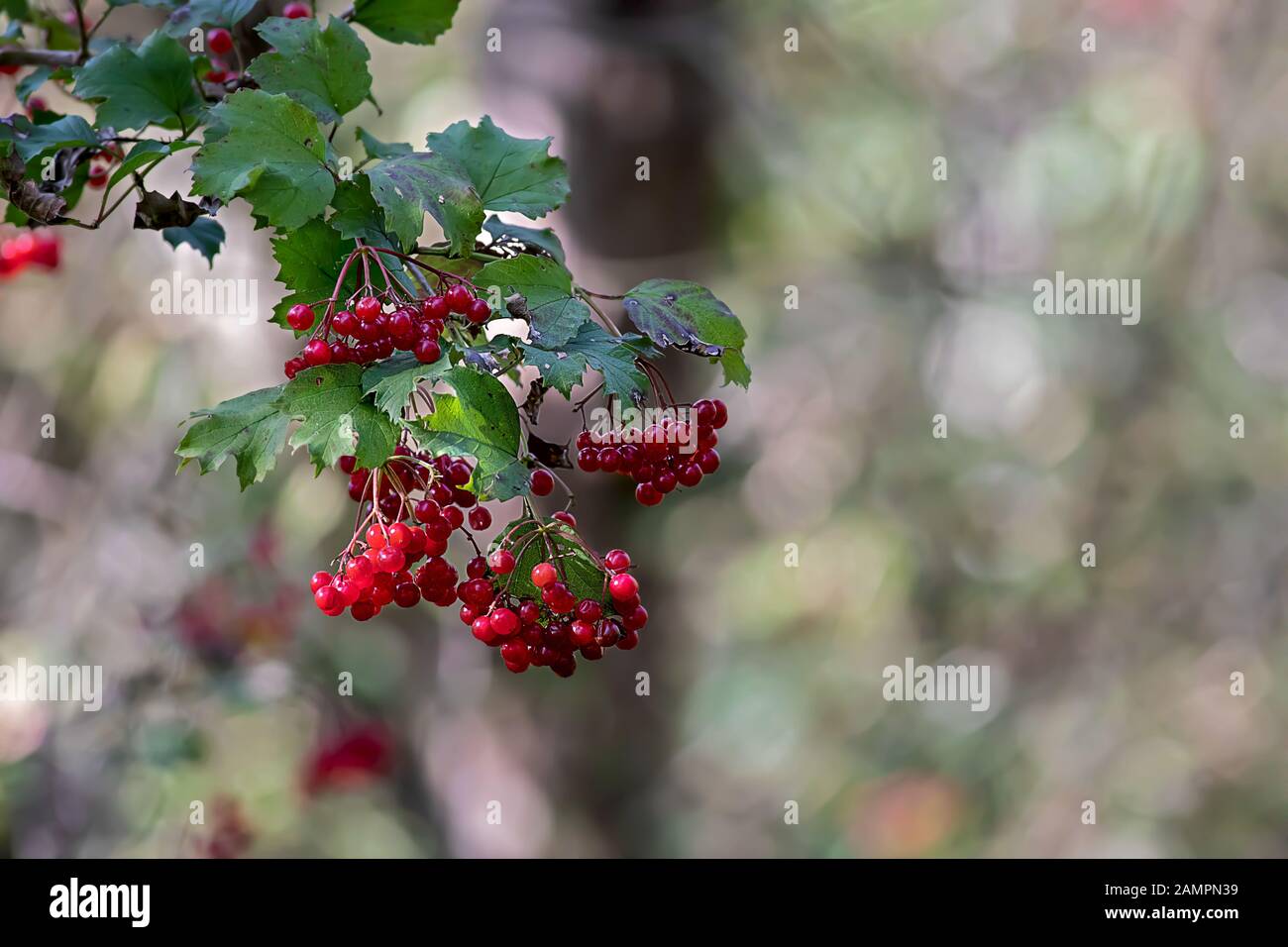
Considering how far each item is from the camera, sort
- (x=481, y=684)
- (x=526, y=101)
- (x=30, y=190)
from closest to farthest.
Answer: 1. (x=30, y=190)
2. (x=526, y=101)
3. (x=481, y=684)

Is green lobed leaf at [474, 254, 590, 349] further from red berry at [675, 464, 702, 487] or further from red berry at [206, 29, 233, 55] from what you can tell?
red berry at [206, 29, 233, 55]

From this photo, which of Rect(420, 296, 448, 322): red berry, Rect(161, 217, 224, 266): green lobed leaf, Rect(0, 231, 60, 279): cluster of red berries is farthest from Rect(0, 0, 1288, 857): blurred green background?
Rect(420, 296, 448, 322): red berry

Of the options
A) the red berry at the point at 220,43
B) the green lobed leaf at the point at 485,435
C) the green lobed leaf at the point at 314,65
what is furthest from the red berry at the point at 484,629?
the red berry at the point at 220,43

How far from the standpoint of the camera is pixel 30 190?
3.08 feet

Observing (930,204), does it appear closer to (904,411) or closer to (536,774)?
(904,411)

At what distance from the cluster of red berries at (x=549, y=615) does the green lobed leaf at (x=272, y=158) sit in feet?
0.99

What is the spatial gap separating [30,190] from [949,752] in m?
3.35

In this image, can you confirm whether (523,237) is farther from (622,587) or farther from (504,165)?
(622,587)

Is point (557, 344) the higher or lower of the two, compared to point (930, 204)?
lower

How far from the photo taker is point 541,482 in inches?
34.0

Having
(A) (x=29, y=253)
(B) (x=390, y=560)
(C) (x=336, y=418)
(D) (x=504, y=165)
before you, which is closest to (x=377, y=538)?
(B) (x=390, y=560)

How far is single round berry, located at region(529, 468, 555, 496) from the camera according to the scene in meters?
0.86

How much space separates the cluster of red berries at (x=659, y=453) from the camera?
967 mm
